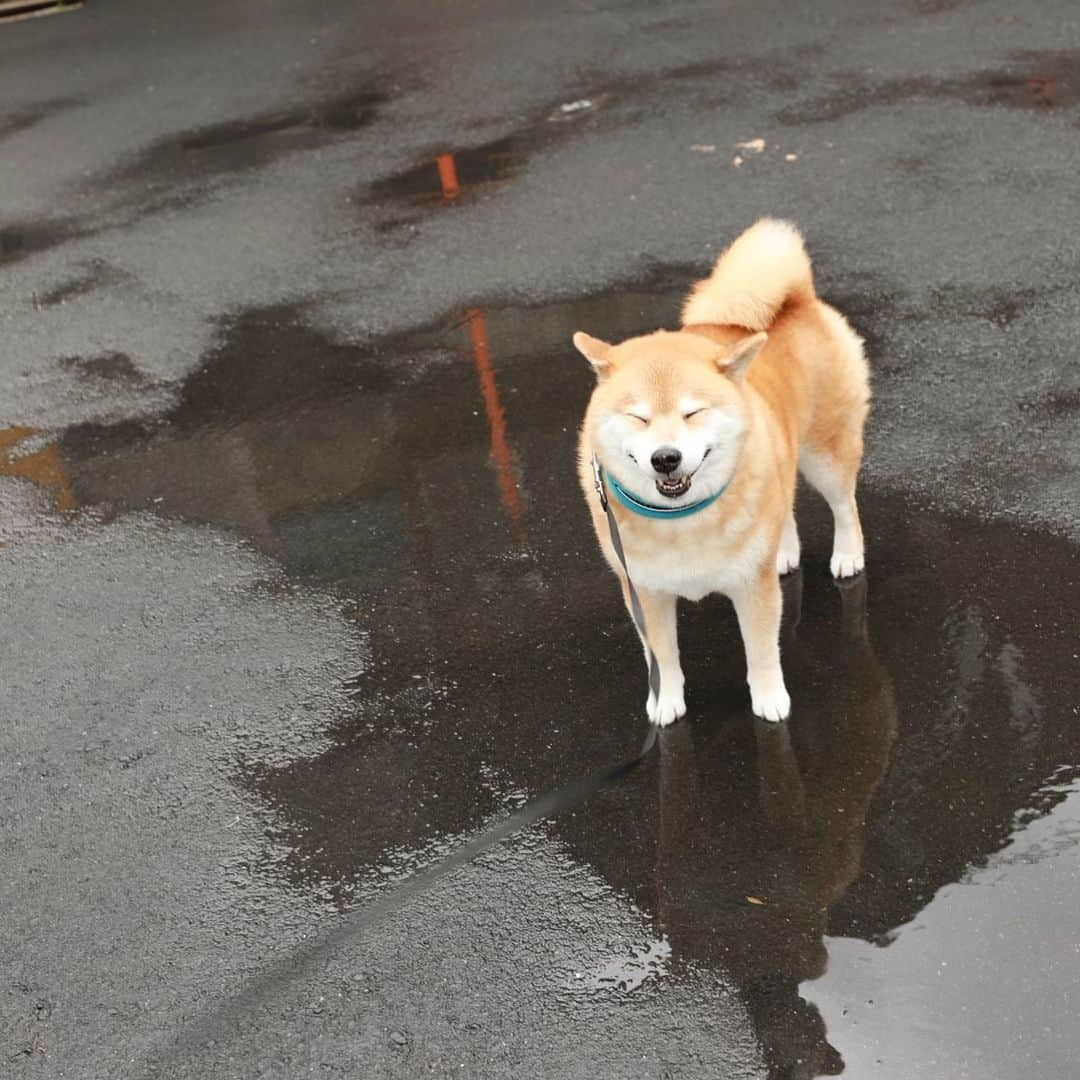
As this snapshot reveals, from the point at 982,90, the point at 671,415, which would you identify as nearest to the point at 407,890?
the point at 671,415

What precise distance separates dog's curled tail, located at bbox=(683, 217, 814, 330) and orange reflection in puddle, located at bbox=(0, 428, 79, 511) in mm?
3229

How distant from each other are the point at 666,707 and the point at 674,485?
3.31 feet

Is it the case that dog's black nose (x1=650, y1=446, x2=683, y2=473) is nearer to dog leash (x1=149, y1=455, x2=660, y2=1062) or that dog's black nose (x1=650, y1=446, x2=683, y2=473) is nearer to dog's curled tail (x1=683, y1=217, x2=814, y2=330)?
dog leash (x1=149, y1=455, x2=660, y2=1062)

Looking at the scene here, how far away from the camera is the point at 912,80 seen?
924 cm

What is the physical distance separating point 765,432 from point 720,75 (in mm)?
6705

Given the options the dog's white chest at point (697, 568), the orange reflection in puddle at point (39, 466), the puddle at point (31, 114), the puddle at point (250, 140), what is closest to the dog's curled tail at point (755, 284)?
the dog's white chest at point (697, 568)

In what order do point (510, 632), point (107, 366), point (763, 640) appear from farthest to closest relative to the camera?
point (107, 366) → point (510, 632) → point (763, 640)

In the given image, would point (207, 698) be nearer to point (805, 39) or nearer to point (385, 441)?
point (385, 441)

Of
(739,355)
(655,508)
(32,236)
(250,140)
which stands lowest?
(32,236)

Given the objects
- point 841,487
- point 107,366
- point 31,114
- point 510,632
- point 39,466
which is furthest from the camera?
point 31,114

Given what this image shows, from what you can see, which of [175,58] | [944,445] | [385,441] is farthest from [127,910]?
[175,58]

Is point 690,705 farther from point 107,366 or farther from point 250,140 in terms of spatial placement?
point 250,140

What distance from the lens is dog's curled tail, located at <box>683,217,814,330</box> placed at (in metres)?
4.30

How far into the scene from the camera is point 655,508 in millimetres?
3672
